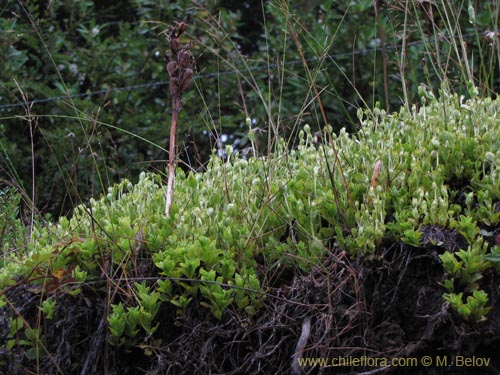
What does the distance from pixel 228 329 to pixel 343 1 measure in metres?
4.71

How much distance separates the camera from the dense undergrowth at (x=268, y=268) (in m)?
→ 2.13

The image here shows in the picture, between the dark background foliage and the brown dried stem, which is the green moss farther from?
the dark background foliage

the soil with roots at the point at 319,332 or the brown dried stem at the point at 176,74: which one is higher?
the brown dried stem at the point at 176,74

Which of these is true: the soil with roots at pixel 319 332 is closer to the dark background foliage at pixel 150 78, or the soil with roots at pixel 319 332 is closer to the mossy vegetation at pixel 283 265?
the mossy vegetation at pixel 283 265

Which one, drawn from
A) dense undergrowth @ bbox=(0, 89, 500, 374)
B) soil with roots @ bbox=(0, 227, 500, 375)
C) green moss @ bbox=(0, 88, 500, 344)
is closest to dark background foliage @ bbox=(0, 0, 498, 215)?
green moss @ bbox=(0, 88, 500, 344)

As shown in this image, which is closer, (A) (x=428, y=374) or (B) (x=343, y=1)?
(A) (x=428, y=374)

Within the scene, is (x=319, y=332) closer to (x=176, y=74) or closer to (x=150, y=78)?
(x=176, y=74)

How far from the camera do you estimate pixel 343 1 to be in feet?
20.8

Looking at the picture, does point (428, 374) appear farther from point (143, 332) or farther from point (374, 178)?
point (143, 332)

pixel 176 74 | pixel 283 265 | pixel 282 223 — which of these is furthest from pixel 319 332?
pixel 176 74

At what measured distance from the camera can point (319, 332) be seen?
211cm

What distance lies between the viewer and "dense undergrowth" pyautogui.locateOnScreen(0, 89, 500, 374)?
7.00 ft

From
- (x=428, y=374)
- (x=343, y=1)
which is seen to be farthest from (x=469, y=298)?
(x=343, y=1)

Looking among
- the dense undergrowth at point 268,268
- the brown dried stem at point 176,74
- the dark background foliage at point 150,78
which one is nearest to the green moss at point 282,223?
the dense undergrowth at point 268,268
